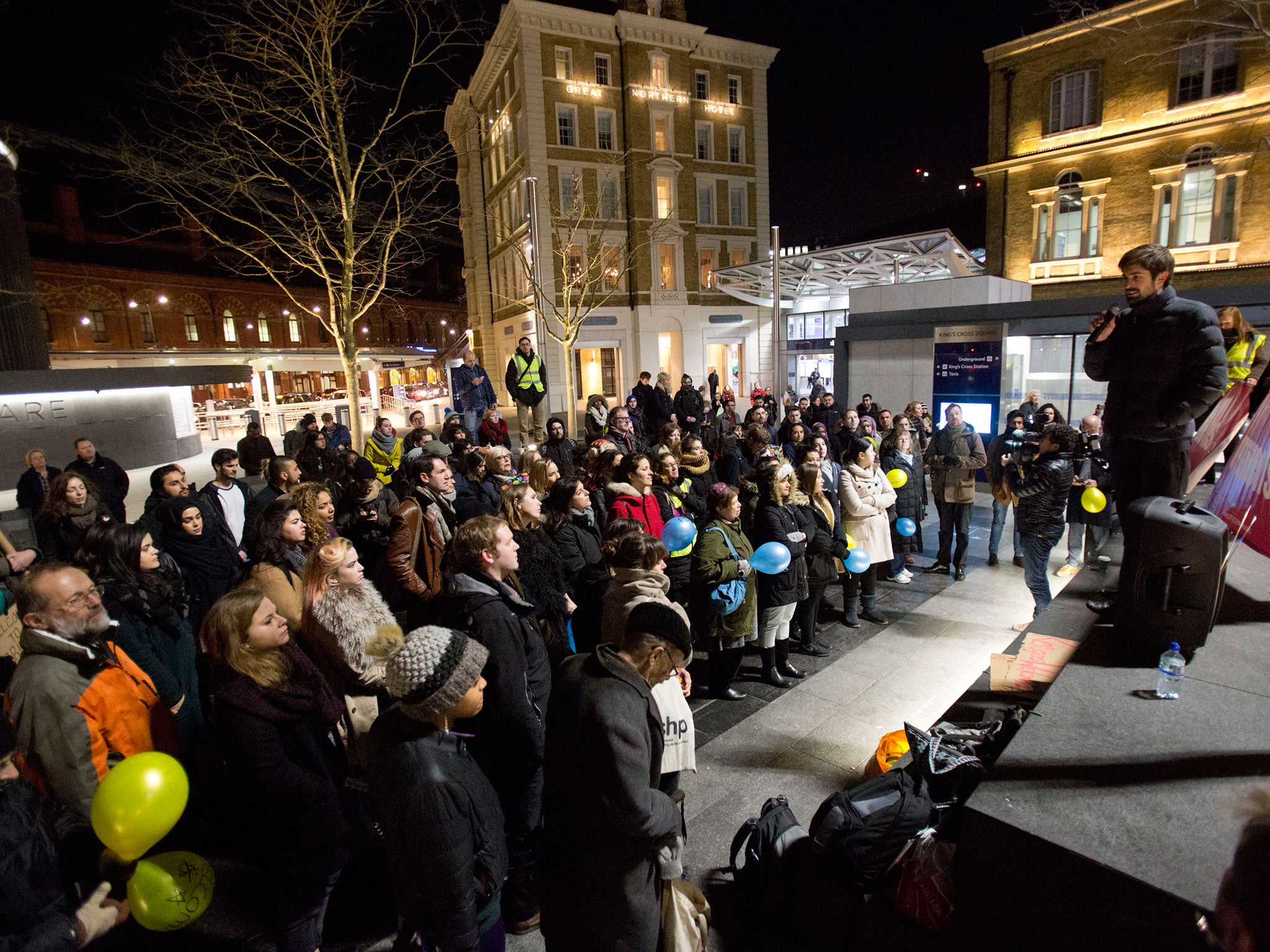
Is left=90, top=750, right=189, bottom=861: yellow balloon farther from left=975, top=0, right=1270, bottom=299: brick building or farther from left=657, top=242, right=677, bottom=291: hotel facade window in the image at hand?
left=657, top=242, right=677, bottom=291: hotel facade window

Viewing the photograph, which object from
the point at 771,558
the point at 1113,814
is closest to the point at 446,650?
the point at 1113,814

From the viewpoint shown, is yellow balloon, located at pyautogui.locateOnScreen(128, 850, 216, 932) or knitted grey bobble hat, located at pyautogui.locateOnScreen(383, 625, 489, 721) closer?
knitted grey bobble hat, located at pyautogui.locateOnScreen(383, 625, 489, 721)

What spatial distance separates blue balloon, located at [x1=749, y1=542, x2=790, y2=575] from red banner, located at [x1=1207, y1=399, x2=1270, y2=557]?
288cm

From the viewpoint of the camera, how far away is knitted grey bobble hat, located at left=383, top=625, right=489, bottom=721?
2068 mm

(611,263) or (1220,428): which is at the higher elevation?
(611,263)

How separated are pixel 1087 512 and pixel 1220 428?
349 cm

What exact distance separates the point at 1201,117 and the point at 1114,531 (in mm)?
18787

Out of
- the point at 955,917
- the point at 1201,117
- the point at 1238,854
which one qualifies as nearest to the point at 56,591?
the point at 955,917

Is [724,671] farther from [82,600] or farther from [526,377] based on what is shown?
[526,377]

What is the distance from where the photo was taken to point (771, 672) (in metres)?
5.57

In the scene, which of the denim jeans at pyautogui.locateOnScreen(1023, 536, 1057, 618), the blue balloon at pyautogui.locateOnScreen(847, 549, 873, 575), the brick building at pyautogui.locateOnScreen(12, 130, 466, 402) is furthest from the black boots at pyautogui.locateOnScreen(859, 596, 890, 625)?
the brick building at pyautogui.locateOnScreen(12, 130, 466, 402)

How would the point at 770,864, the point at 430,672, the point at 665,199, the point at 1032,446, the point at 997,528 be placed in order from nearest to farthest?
the point at 430,672 < the point at 770,864 < the point at 1032,446 < the point at 997,528 < the point at 665,199

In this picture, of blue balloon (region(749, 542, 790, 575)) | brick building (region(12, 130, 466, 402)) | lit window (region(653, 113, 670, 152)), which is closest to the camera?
blue balloon (region(749, 542, 790, 575))

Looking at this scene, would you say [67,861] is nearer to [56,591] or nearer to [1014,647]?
[56,591]
